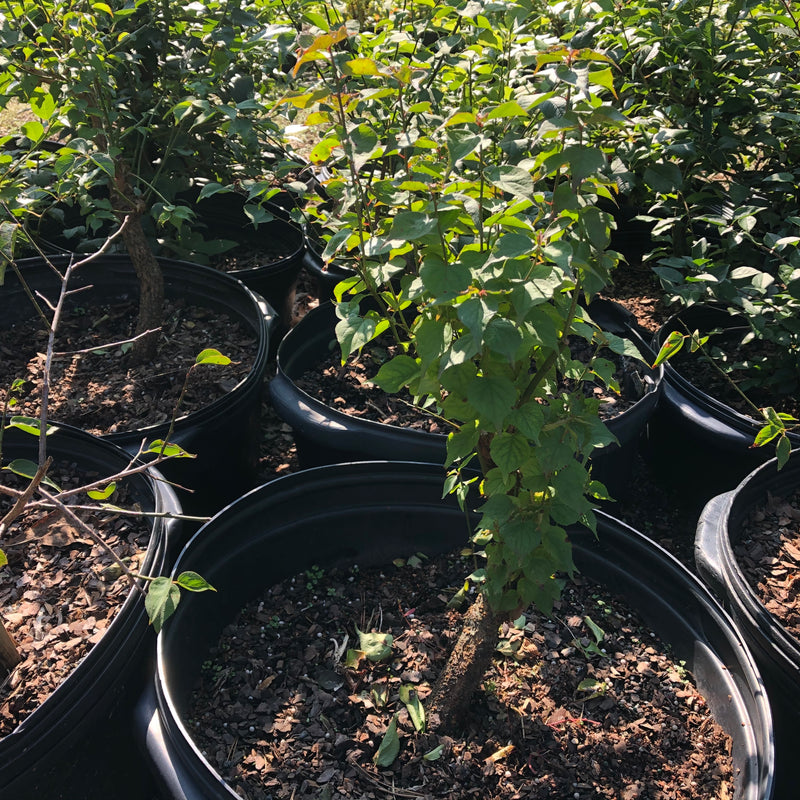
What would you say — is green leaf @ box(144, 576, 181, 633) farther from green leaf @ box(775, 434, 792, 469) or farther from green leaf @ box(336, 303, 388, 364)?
green leaf @ box(775, 434, 792, 469)

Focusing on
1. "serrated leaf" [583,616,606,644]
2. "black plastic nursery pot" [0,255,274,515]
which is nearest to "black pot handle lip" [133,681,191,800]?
"black plastic nursery pot" [0,255,274,515]

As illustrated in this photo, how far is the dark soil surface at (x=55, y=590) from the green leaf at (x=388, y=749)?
2.22ft

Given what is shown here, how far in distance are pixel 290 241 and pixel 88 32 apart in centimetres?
128

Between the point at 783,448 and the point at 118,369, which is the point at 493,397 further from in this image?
the point at 118,369

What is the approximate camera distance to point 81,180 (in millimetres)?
1890

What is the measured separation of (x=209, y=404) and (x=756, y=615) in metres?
1.60

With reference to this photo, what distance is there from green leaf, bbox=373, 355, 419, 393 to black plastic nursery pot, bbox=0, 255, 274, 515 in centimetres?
86

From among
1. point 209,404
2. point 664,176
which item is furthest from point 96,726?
point 664,176

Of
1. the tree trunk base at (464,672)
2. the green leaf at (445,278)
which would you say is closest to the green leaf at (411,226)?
the green leaf at (445,278)

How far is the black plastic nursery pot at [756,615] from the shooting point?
1.49 meters

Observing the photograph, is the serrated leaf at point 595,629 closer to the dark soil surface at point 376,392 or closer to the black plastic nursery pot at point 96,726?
the dark soil surface at point 376,392

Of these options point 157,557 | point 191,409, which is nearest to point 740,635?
point 157,557

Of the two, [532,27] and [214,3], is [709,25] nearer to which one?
[532,27]

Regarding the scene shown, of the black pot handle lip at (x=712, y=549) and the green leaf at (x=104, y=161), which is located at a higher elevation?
the green leaf at (x=104, y=161)
